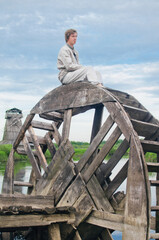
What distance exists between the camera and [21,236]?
8.02 metres

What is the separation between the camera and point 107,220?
4.99m

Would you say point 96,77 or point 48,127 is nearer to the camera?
point 96,77

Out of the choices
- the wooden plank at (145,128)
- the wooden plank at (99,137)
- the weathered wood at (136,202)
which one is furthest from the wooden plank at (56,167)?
the weathered wood at (136,202)

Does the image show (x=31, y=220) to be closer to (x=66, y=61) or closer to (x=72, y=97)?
(x=72, y=97)

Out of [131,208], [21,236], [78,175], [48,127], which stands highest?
[48,127]

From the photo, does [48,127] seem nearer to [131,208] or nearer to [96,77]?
[96,77]

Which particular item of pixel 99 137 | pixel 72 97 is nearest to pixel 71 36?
pixel 72 97

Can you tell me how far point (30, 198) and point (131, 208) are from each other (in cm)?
201

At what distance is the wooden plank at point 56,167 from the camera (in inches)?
235

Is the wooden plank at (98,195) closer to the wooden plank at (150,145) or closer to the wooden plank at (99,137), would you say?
the wooden plank at (99,137)

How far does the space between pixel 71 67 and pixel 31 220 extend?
2843 millimetres

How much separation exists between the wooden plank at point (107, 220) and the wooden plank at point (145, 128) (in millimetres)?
1610

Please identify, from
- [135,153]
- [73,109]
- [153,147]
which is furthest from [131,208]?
[73,109]

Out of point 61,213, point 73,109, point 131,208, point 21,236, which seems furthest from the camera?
point 21,236
